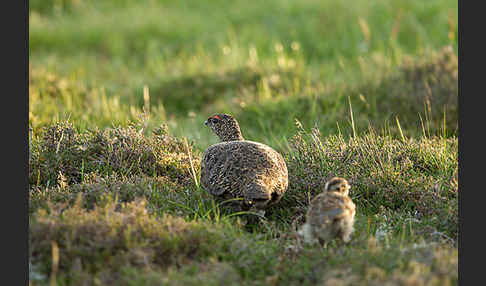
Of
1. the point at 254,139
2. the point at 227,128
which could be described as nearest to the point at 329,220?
the point at 227,128

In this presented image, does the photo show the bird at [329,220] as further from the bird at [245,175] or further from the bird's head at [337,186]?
the bird at [245,175]

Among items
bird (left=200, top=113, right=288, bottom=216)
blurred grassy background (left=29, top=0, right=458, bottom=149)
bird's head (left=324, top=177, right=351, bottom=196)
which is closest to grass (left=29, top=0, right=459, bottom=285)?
blurred grassy background (left=29, top=0, right=458, bottom=149)

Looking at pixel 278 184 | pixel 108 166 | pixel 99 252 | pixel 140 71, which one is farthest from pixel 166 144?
pixel 140 71

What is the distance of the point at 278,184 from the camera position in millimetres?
4238

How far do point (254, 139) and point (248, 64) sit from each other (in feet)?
9.16

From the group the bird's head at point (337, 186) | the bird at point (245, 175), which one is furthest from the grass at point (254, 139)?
the bird's head at point (337, 186)

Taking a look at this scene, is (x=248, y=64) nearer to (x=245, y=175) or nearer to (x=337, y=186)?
(x=245, y=175)

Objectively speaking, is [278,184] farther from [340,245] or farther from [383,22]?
[383,22]

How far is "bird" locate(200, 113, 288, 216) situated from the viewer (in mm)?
4086

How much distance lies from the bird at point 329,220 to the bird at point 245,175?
48cm

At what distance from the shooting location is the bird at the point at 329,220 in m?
3.60

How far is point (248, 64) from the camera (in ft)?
29.5

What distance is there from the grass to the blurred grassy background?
0.04 m

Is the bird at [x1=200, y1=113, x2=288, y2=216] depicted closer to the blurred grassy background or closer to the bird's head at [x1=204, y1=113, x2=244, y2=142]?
the bird's head at [x1=204, y1=113, x2=244, y2=142]
